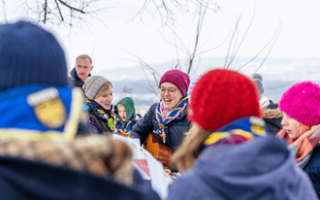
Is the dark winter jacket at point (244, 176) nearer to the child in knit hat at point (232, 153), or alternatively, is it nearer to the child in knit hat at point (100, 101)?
the child in knit hat at point (232, 153)

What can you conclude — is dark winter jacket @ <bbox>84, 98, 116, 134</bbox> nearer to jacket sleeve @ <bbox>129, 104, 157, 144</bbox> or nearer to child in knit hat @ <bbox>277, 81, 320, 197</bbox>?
jacket sleeve @ <bbox>129, 104, 157, 144</bbox>

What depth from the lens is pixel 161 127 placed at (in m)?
2.95

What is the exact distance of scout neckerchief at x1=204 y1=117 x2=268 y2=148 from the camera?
0.94 meters

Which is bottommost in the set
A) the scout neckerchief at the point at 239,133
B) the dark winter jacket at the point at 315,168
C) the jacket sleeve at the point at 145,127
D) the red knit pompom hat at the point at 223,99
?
the jacket sleeve at the point at 145,127

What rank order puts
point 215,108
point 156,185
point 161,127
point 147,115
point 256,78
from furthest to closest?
1. point 256,78
2. point 147,115
3. point 161,127
4. point 156,185
5. point 215,108

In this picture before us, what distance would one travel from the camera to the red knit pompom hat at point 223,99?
3.47ft

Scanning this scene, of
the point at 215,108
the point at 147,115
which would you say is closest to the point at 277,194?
the point at 215,108

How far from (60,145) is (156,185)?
762 millimetres

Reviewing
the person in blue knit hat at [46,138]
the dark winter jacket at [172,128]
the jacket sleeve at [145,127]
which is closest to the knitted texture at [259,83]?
the dark winter jacket at [172,128]

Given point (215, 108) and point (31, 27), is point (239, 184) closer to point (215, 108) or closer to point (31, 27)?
point (215, 108)

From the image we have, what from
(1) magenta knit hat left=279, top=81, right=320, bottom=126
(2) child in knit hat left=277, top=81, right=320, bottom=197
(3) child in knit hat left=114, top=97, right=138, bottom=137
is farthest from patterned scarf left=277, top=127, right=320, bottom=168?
(3) child in knit hat left=114, top=97, right=138, bottom=137

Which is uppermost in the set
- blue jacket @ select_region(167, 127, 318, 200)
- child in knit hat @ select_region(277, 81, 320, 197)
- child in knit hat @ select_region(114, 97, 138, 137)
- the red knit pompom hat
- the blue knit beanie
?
the blue knit beanie

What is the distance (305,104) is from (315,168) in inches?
19.7

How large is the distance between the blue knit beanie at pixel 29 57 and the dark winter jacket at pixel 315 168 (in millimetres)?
1710
